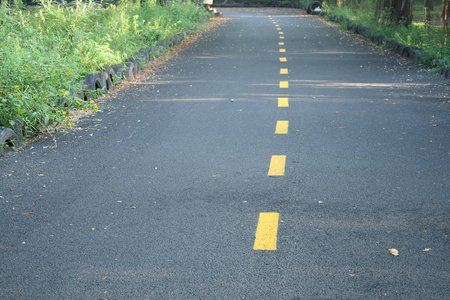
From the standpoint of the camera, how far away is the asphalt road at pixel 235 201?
378cm

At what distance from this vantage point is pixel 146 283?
3729 mm

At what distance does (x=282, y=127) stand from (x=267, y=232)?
139 inches

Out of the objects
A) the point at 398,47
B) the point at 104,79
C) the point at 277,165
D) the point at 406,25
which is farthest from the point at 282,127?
the point at 406,25

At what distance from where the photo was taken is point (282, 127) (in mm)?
7836

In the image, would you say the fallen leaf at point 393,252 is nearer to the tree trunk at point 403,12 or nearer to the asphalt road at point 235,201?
the asphalt road at point 235,201

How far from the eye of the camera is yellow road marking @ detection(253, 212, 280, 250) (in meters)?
4.27

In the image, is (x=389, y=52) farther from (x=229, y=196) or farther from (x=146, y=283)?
(x=146, y=283)

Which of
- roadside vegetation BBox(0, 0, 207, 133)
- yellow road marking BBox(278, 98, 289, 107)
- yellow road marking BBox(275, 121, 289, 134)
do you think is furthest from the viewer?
yellow road marking BBox(278, 98, 289, 107)

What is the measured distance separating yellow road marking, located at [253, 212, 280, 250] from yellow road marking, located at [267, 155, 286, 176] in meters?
1.10

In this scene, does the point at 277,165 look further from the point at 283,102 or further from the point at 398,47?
the point at 398,47

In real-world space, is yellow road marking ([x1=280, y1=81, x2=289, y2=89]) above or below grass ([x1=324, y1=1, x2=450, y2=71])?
below

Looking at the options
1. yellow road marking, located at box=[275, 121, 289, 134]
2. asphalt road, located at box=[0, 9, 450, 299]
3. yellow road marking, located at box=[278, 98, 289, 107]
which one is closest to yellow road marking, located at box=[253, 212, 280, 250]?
asphalt road, located at box=[0, 9, 450, 299]

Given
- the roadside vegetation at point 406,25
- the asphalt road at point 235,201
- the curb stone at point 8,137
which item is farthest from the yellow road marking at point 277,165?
the roadside vegetation at point 406,25

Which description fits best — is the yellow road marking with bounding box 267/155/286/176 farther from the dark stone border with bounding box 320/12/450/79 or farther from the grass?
the grass
